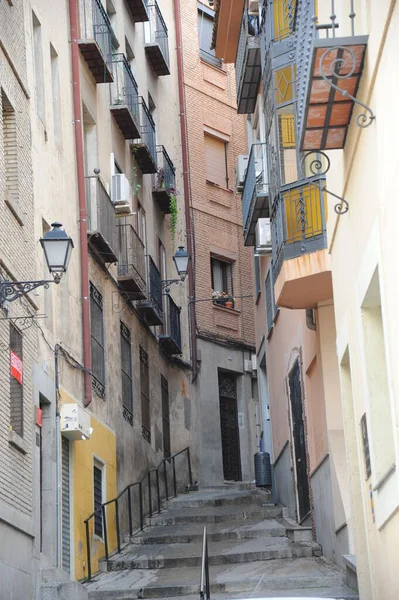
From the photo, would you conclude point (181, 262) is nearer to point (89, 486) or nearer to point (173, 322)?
point (173, 322)

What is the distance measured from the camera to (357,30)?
413 inches

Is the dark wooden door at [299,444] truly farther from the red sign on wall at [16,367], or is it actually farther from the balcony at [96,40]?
the balcony at [96,40]

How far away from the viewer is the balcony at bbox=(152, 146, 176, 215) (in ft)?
91.7

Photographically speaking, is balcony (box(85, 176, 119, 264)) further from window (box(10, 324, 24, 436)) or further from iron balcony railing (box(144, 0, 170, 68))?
iron balcony railing (box(144, 0, 170, 68))

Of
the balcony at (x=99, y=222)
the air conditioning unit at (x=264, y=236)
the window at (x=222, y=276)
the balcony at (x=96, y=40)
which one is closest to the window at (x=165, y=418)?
the window at (x=222, y=276)

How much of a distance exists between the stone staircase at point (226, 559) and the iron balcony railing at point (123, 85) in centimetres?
832

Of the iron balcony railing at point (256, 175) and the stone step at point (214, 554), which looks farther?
the iron balcony railing at point (256, 175)

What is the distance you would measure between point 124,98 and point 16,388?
34.9 ft

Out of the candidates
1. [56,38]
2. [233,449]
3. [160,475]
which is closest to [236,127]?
[233,449]

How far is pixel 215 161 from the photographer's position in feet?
108

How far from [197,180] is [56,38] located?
1211 cm

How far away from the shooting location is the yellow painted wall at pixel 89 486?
1816 centimetres

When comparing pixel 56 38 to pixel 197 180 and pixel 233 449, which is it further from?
pixel 233 449

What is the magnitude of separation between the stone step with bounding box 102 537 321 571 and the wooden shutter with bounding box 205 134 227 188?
14737 mm
